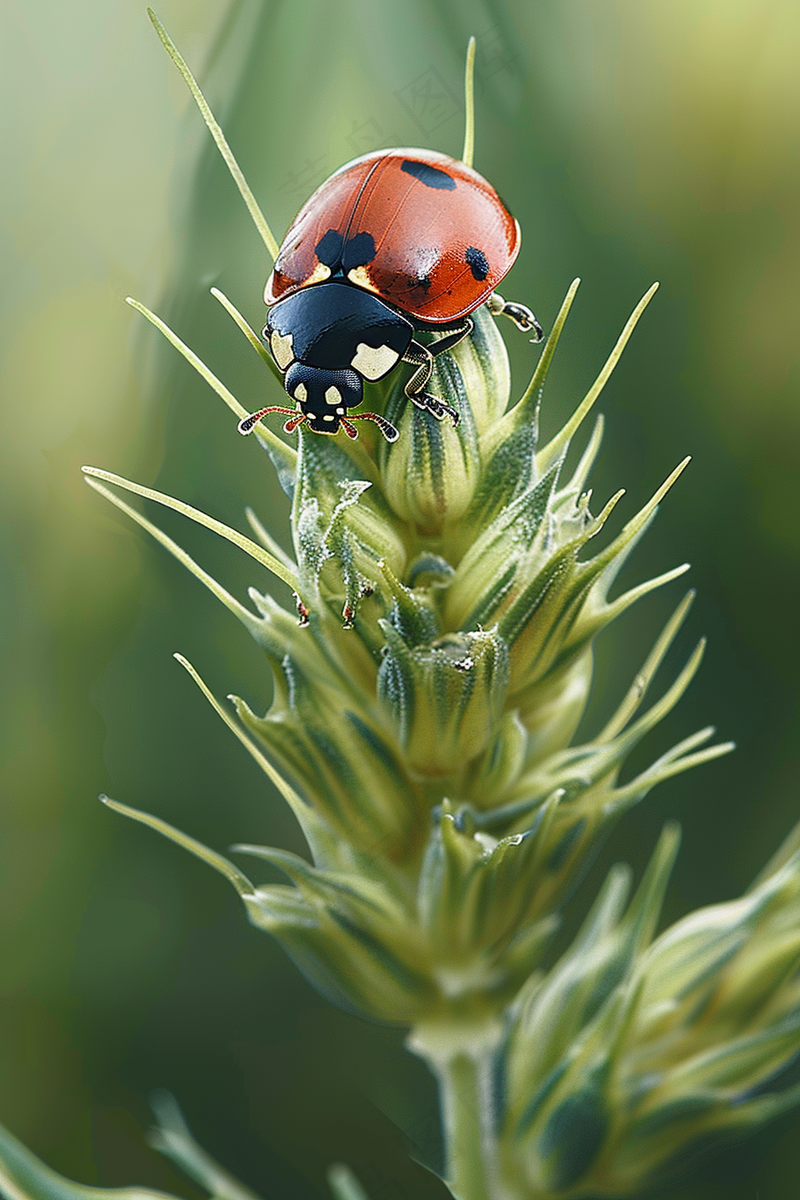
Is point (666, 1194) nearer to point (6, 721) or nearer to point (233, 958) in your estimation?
point (233, 958)

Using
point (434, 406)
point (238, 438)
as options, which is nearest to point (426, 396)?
point (434, 406)

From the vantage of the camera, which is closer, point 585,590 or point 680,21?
point 585,590

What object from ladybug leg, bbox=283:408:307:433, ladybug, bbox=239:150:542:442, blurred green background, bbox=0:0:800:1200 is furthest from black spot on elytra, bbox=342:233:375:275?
blurred green background, bbox=0:0:800:1200

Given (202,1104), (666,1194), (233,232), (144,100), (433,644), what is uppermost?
(144,100)

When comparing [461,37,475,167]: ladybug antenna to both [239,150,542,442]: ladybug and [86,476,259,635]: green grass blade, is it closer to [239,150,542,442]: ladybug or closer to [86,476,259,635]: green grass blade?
→ [239,150,542,442]: ladybug

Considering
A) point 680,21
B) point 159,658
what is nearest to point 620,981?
point 159,658

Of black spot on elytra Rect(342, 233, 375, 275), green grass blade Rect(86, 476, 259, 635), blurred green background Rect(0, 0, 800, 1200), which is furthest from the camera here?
blurred green background Rect(0, 0, 800, 1200)
